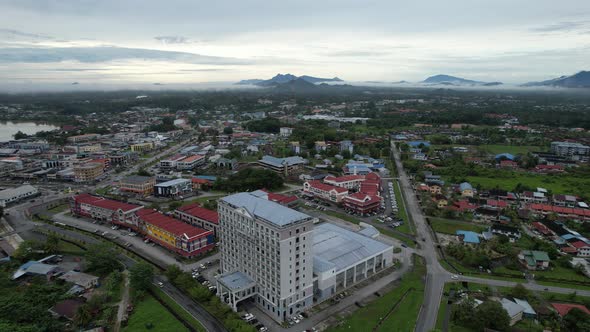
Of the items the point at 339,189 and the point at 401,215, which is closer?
the point at 401,215

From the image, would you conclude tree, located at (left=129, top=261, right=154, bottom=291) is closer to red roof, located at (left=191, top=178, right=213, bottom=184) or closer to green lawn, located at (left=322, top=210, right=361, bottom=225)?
green lawn, located at (left=322, top=210, right=361, bottom=225)

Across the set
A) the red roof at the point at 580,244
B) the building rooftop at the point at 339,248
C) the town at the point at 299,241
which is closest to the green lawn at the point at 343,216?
the town at the point at 299,241

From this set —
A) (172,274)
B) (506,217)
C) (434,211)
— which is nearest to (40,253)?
(172,274)

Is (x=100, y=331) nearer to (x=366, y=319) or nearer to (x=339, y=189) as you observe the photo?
(x=366, y=319)

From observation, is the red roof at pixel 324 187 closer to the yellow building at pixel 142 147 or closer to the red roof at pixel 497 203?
the red roof at pixel 497 203

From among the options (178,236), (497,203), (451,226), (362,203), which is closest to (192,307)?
(178,236)

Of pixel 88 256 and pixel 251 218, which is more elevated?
pixel 251 218

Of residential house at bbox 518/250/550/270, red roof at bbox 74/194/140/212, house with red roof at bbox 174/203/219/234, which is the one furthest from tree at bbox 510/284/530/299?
red roof at bbox 74/194/140/212
